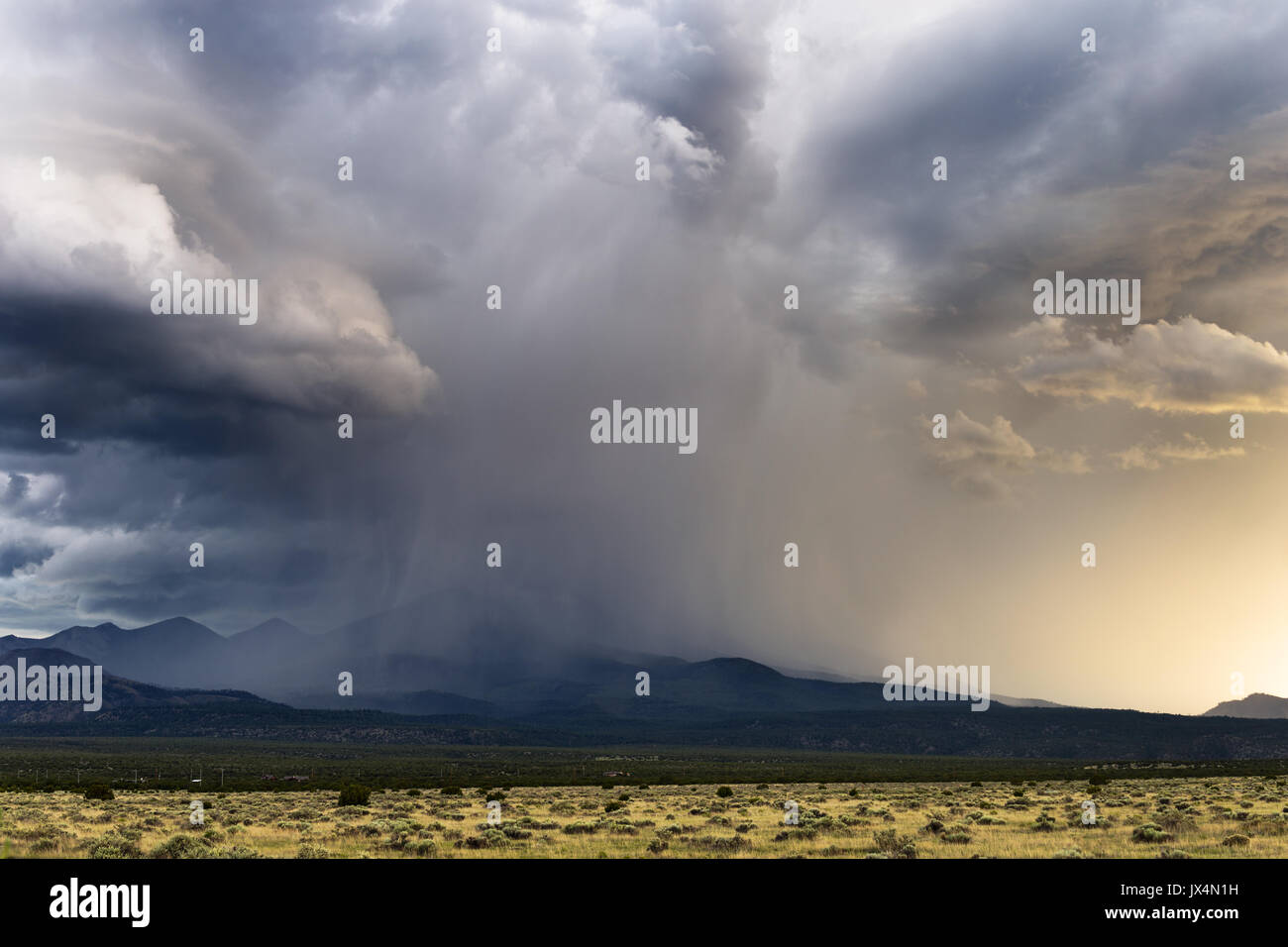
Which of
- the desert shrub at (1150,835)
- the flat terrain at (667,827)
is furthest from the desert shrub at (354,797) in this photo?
the desert shrub at (1150,835)

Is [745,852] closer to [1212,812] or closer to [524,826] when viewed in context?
[524,826]

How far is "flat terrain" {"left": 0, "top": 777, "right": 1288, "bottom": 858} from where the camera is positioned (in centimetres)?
2938

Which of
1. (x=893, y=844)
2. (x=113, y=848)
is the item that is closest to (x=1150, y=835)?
(x=893, y=844)

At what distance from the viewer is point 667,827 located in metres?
37.8

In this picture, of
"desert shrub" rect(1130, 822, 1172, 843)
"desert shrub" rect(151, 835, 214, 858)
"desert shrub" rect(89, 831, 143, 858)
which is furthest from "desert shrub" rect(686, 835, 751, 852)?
Answer: "desert shrub" rect(89, 831, 143, 858)

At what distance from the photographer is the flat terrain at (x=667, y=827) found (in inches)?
1156

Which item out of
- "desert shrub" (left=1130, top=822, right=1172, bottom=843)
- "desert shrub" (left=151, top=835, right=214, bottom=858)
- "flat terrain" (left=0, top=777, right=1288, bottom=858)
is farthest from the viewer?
"desert shrub" (left=1130, top=822, right=1172, bottom=843)

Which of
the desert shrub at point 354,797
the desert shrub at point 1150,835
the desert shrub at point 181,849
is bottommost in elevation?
the desert shrub at point 354,797

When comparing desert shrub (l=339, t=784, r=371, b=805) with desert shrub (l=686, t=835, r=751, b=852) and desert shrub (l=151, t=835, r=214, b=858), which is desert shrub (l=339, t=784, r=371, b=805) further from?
desert shrub (l=686, t=835, r=751, b=852)

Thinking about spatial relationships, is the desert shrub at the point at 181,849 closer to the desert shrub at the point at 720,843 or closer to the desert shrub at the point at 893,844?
the desert shrub at the point at 720,843

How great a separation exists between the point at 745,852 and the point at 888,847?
477 cm

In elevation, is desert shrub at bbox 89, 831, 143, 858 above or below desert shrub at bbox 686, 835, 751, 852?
above

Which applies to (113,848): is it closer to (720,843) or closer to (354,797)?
(720,843)

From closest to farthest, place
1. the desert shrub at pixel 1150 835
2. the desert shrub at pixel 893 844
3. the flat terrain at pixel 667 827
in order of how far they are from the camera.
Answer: the desert shrub at pixel 893 844
the flat terrain at pixel 667 827
the desert shrub at pixel 1150 835
